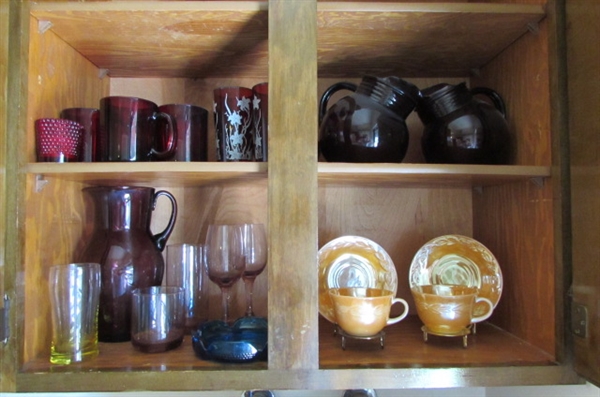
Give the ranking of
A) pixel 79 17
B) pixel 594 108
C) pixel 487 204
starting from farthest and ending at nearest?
pixel 487 204 < pixel 79 17 < pixel 594 108

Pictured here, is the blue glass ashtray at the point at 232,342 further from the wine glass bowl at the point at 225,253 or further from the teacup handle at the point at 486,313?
the teacup handle at the point at 486,313

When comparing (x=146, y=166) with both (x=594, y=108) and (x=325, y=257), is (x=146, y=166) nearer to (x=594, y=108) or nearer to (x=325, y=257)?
(x=325, y=257)

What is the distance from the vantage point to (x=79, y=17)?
2.66 feet

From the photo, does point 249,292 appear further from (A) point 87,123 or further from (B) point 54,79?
(B) point 54,79

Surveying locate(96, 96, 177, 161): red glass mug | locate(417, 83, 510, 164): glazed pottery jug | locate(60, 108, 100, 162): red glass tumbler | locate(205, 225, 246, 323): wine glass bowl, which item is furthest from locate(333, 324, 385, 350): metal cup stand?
locate(60, 108, 100, 162): red glass tumbler

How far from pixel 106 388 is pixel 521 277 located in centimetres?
80

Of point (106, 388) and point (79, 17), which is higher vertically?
point (79, 17)

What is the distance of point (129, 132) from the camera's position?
880 mm

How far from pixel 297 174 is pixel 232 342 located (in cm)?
31

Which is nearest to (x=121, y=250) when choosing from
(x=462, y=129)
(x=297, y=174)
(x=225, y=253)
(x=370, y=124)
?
(x=225, y=253)

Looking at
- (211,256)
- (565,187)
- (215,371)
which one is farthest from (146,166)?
(565,187)

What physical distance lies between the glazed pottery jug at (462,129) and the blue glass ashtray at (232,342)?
19.7 inches

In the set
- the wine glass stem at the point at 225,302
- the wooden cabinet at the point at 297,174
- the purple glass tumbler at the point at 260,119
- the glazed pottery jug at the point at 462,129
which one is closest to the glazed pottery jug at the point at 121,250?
the wooden cabinet at the point at 297,174

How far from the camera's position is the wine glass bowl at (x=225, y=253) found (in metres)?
0.94
